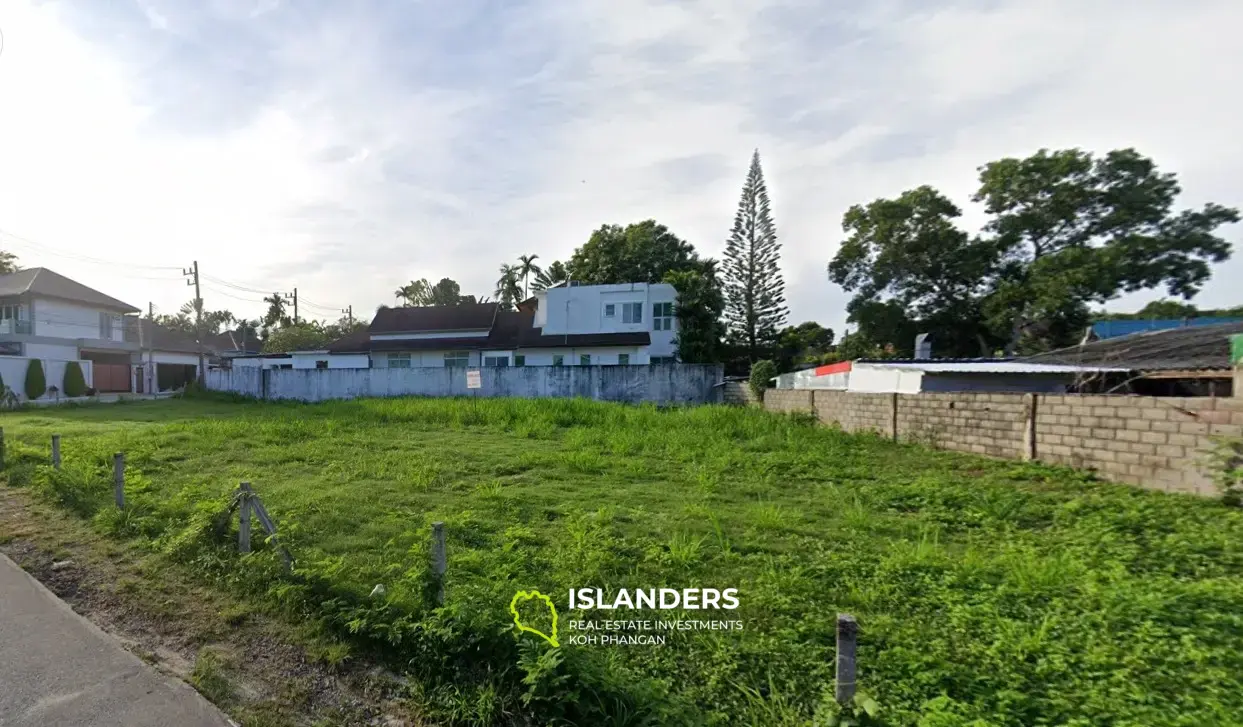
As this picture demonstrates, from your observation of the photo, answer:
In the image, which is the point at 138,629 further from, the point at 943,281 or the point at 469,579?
the point at 943,281

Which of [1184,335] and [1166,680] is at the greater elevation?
[1184,335]

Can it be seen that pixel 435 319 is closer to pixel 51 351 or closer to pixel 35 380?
pixel 35 380

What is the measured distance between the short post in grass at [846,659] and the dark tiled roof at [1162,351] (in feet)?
33.6

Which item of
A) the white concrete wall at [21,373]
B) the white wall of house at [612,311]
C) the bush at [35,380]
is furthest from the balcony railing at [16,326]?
the white wall of house at [612,311]

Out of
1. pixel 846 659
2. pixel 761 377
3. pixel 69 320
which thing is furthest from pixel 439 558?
pixel 69 320

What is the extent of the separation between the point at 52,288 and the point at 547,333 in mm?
24985

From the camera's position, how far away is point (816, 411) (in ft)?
39.0

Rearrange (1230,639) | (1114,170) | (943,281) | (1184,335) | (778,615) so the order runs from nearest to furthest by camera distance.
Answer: (1230,639) < (778,615) < (1184,335) < (1114,170) < (943,281)

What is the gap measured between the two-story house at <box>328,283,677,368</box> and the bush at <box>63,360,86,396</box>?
10.3 metres

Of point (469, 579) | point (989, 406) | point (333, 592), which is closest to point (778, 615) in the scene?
point (469, 579)

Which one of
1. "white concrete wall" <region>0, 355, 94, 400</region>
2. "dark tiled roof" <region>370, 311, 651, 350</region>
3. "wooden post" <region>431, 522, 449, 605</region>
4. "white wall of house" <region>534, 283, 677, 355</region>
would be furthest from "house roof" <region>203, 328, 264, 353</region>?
"wooden post" <region>431, 522, 449, 605</region>

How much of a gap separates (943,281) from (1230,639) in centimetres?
2684

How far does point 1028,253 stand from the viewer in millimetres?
24125

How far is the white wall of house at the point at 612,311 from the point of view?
25.5 meters
